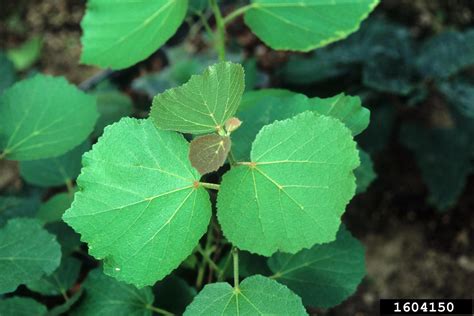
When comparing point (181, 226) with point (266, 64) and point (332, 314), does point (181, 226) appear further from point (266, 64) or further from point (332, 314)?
point (266, 64)

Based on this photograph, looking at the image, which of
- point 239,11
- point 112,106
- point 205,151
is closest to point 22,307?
point 205,151

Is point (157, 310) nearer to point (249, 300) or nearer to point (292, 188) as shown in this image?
point (249, 300)

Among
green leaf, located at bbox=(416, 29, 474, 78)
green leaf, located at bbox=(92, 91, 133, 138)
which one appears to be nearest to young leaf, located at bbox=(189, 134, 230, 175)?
green leaf, located at bbox=(92, 91, 133, 138)

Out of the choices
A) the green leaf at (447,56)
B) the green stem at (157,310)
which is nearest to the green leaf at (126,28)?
the green stem at (157,310)

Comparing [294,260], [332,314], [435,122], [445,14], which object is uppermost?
[294,260]

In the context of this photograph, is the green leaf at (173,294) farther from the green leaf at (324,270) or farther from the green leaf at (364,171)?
the green leaf at (364,171)

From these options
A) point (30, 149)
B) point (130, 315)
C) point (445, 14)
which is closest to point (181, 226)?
point (130, 315)
